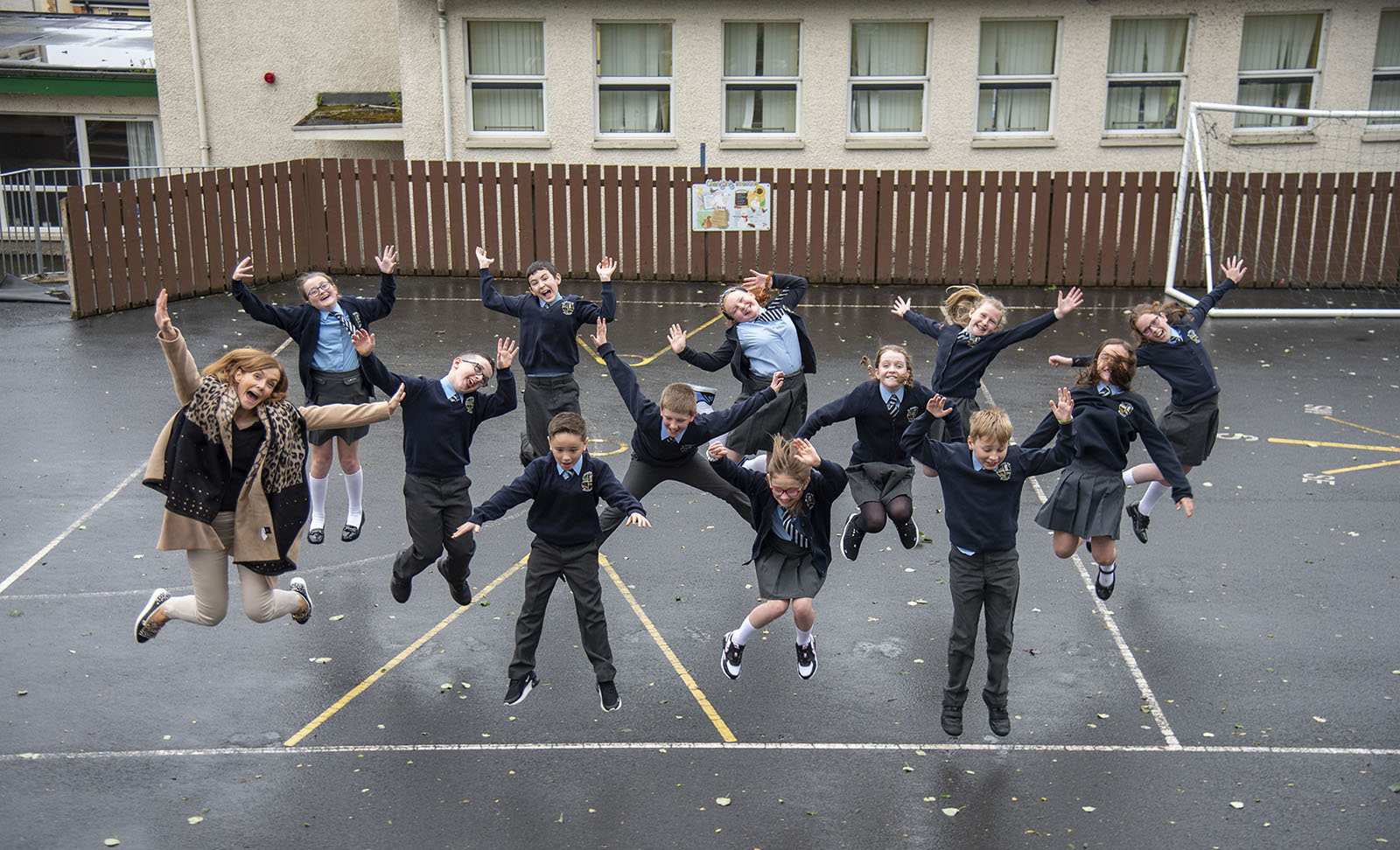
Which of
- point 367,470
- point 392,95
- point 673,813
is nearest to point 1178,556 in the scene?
point 673,813

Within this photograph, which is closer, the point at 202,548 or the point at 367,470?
the point at 202,548

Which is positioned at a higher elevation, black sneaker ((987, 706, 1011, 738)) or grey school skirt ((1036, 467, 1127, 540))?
grey school skirt ((1036, 467, 1127, 540))

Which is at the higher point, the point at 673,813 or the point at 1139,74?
the point at 1139,74

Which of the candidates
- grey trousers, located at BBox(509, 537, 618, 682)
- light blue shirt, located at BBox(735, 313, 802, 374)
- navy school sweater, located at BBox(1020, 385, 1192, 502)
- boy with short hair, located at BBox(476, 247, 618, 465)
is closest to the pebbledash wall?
boy with short hair, located at BBox(476, 247, 618, 465)

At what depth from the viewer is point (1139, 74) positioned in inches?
730

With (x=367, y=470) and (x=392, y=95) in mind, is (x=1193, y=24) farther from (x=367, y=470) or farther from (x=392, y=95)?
(x=367, y=470)

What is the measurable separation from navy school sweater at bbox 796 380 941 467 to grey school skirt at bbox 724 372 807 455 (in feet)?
3.71

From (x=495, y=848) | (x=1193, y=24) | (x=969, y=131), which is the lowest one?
(x=495, y=848)

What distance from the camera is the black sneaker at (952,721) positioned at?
6.43 m

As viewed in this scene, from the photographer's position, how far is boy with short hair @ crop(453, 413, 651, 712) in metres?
6.54

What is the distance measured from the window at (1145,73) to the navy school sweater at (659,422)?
12.8 meters

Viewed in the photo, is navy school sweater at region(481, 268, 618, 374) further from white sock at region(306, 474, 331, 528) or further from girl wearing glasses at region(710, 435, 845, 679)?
girl wearing glasses at region(710, 435, 845, 679)

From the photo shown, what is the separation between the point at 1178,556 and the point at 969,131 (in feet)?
36.7

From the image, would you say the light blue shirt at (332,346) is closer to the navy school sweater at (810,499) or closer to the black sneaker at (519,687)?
the black sneaker at (519,687)
